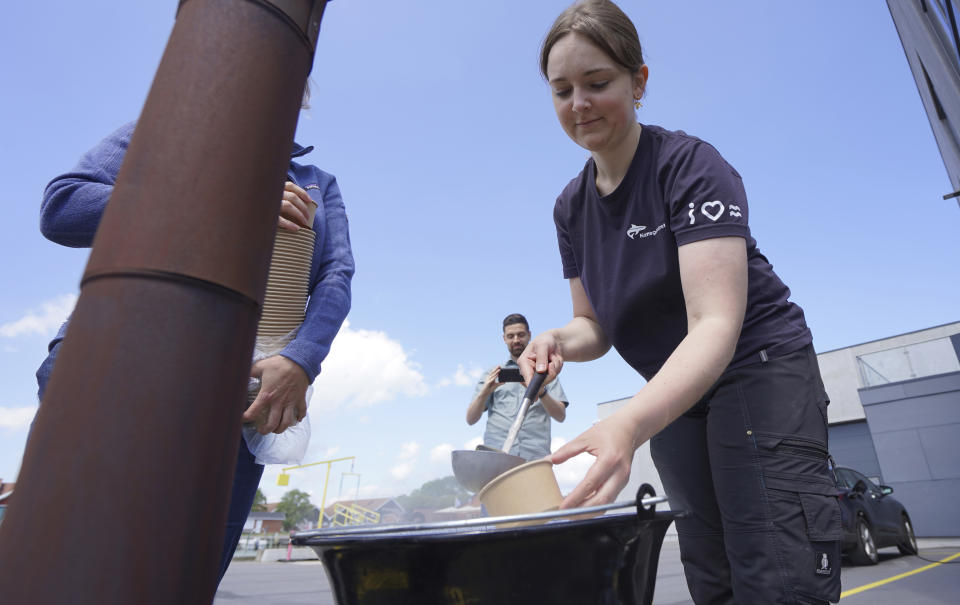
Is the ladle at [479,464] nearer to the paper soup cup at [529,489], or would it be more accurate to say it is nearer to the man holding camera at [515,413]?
the paper soup cup at [529,489]

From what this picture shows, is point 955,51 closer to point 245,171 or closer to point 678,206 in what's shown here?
point 678,206

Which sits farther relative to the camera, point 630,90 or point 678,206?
point 630,90

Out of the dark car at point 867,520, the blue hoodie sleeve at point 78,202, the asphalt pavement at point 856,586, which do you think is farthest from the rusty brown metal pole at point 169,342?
the dark car at point 867,520

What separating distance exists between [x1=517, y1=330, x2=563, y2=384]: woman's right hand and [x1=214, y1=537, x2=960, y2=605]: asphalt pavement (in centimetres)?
387

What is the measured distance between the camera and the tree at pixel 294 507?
217 feet

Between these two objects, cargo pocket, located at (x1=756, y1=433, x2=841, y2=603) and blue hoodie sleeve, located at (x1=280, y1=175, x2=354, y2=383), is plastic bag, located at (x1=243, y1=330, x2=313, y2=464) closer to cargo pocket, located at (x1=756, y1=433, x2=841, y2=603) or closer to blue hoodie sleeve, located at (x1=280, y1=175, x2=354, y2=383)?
blue hoodie sleeve, located at (x1=280, y1=175, x2=354, y2=383)

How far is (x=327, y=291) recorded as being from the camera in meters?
1.85

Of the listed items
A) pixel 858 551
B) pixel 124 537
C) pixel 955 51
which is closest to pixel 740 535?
pixel 124 537

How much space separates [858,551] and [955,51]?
6638mm

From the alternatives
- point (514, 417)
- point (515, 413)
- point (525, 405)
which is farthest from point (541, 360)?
point (515, 413)

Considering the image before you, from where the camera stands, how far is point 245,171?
2.00ft

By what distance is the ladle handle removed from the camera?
1.39m

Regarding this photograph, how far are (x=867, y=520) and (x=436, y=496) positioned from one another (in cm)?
958

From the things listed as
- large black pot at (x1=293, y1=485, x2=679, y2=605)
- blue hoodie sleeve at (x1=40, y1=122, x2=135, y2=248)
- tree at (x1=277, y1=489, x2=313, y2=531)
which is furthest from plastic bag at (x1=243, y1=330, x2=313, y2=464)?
tree at (x1=277, y1=489, x2=313, y2=531)
